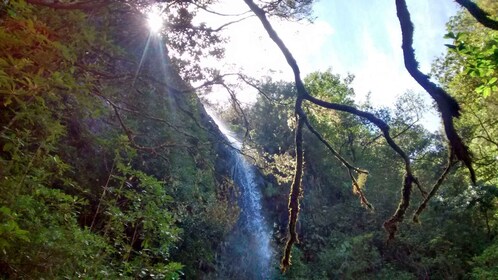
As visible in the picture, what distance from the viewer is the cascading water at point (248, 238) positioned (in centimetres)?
1193

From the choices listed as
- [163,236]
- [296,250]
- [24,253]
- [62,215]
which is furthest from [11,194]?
[296,250]

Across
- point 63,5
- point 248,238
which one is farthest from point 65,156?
point 248,238

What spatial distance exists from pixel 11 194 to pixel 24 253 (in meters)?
0.39

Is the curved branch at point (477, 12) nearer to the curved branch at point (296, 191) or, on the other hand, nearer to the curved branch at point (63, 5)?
the curved branch at point (296, 191)

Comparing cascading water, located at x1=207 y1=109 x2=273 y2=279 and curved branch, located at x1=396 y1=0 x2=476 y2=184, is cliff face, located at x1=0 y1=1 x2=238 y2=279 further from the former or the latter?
cascading water, located at x1=207 y1=109 x2=273 y2=279

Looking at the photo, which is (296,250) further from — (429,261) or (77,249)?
(77,249)

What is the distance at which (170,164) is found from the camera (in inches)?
346

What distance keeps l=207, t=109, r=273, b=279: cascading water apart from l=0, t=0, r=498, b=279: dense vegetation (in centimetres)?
72

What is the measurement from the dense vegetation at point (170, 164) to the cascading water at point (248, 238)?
0.72 m

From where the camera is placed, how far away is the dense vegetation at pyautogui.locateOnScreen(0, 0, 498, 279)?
235 cm

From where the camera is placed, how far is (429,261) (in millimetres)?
14148

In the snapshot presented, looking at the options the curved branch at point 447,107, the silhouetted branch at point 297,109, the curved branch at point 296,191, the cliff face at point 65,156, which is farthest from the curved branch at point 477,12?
the cliff face at point 65,156

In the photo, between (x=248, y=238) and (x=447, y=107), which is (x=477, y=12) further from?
(x=248, y=238)

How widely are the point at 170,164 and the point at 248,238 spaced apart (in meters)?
6.10
